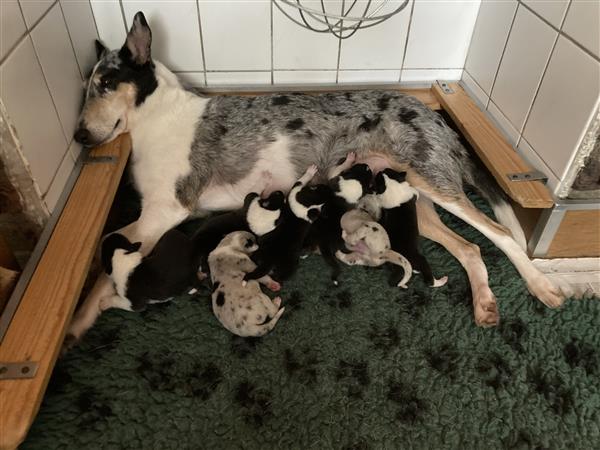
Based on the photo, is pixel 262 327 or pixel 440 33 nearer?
pixel 262 327

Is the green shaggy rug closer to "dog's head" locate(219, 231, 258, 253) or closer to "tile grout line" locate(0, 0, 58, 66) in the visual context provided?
"dog's head" locate(219, 231, 258, 253)

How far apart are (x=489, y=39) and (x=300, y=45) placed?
2.84ft

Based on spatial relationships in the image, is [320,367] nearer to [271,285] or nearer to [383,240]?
[271,285]

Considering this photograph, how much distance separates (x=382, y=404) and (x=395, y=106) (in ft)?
4.10

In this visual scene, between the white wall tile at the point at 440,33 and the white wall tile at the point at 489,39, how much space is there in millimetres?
46

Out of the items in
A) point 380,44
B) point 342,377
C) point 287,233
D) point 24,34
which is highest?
point 24,34

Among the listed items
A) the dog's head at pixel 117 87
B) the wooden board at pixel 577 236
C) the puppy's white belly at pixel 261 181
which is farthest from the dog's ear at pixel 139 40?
the wooden board at pixel 577 236

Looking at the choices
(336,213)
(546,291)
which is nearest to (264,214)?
(336,213)

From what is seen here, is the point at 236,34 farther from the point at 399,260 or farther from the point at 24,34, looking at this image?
the point at 399,260

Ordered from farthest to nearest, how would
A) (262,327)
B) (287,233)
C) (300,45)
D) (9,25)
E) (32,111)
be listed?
(300,45), (287,233), (262,327), (32,111), (9,25)

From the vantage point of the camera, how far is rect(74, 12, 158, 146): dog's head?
2080 mm

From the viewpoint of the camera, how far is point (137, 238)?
6.66 ft

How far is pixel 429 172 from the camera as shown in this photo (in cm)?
217

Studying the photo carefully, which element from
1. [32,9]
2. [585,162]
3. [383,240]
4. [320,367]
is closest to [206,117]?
[32,9]
